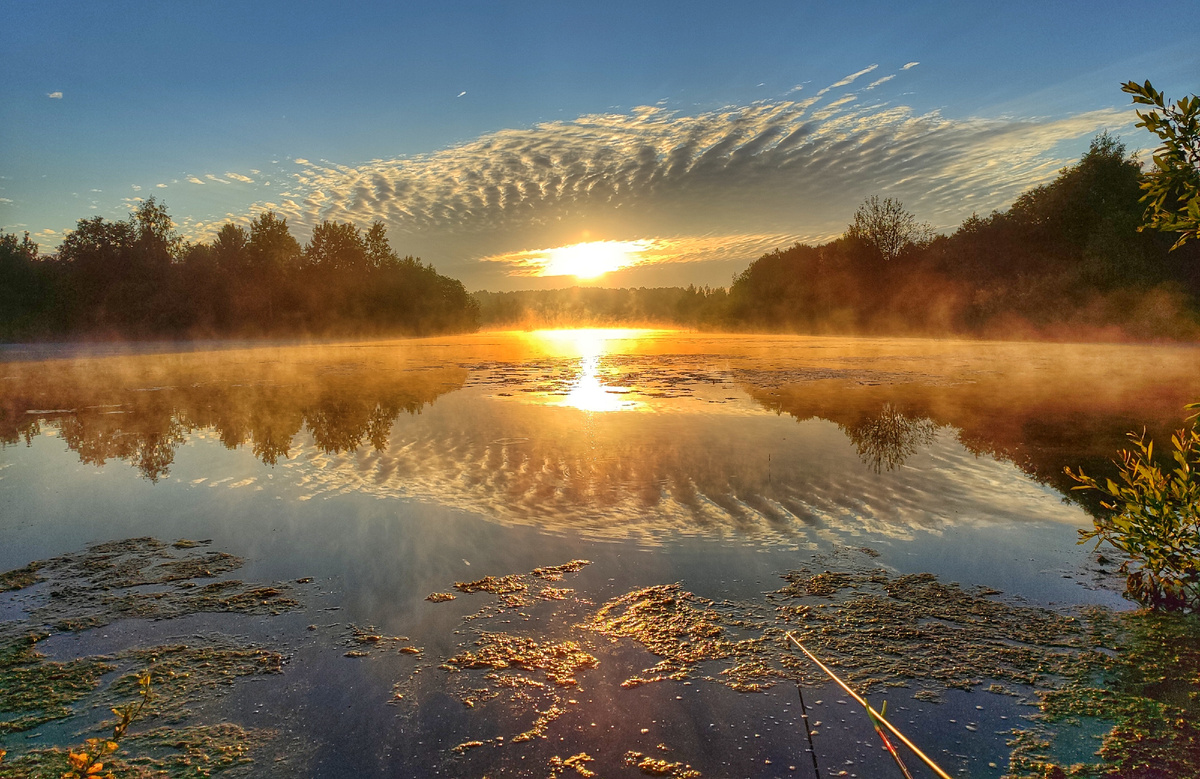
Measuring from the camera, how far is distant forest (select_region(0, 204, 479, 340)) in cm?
5500

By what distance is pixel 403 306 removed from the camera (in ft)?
256

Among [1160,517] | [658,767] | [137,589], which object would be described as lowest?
[658,767]

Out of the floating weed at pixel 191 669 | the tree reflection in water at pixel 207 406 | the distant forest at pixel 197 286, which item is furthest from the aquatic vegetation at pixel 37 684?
the distant forest at pixel 197 286

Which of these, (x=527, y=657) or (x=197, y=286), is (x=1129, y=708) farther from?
(x=197, y=286)

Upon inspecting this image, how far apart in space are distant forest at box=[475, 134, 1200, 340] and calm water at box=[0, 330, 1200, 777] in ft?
92.0

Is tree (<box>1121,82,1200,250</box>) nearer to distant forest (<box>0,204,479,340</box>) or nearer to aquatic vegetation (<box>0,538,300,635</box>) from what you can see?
aquatic vegetation (<box>0,538,300,635</box>)

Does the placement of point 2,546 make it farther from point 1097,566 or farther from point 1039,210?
point 1039,210

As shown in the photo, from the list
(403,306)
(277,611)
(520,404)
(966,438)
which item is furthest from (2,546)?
(403,306)

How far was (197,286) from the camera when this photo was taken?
193ft

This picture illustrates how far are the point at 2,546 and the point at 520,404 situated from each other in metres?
11.0

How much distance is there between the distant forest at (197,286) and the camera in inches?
2165

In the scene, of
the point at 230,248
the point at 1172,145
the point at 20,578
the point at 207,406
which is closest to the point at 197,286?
the point at 230,248

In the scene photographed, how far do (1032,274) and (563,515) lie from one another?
52.1 meters

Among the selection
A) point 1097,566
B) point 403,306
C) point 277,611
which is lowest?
point 1097,566
